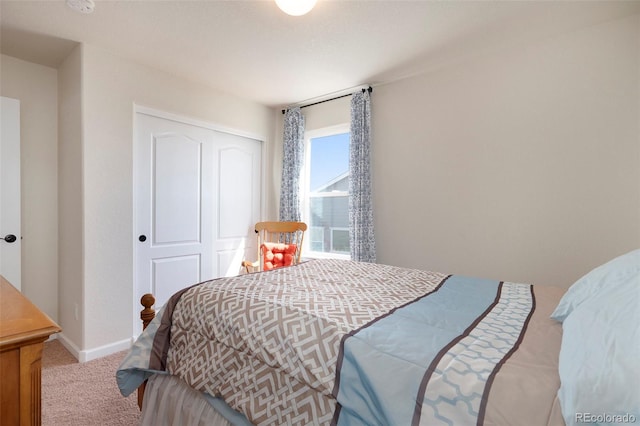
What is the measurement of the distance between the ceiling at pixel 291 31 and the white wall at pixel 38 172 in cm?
18

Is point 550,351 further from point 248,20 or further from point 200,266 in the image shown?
point 200,266

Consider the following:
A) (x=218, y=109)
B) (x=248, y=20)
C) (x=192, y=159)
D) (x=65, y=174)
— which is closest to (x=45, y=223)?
(x=65, y=174)

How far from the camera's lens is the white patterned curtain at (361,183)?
3.10m

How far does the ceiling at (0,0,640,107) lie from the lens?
77.2 inches

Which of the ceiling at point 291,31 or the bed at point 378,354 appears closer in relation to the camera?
the bed at point 378,354

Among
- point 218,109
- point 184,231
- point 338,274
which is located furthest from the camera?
point 218,109

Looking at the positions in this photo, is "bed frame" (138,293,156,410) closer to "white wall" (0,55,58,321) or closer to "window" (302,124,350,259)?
"white wall" (0,55,58,321)

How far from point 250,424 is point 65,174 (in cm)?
280

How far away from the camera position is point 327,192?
3.74 meters

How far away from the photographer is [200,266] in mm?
3289

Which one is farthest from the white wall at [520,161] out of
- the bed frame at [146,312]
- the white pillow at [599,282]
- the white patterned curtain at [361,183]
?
the bed frame at [146,312]

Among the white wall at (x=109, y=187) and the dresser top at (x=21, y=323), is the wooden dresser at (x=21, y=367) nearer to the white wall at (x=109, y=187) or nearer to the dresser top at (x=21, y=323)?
the dresser top at (x=21, y=323)

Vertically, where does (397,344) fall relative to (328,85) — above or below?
below

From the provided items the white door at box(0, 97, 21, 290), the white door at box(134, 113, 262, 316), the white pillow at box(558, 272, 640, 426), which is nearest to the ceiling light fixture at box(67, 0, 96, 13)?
the white door at box(134, 113, 262, 316)
